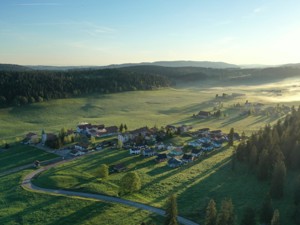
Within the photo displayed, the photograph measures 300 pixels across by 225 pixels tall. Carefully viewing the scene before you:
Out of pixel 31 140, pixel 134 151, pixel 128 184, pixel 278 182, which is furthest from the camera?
pixel 31 140

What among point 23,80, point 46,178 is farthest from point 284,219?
point 23,80

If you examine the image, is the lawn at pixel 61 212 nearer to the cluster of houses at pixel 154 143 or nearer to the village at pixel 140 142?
the cluster of houses at pixel 154 143

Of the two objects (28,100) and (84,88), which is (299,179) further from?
(84,88)

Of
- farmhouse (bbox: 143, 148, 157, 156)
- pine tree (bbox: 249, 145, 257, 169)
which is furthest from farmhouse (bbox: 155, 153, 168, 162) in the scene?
pine tree (bbox: 249, 145, 257, 169)

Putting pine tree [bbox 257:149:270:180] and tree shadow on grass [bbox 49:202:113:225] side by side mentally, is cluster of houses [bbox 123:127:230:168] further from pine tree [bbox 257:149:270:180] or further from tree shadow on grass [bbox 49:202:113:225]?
tree shadow on grass [bbox 49:202:113:225]

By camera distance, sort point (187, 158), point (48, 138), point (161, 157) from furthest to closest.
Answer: point (48, 138) → point (161, 157) → point (187, 158)

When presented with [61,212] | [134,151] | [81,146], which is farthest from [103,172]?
[81,146]

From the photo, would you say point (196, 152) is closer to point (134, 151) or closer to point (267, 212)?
point (134, 151)
